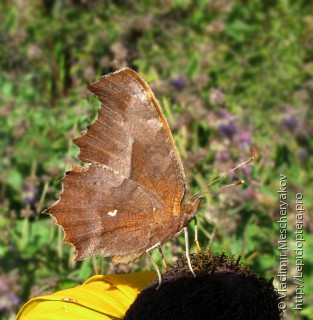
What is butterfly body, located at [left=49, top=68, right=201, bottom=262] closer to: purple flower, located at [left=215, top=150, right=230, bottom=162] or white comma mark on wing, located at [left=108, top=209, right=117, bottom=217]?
white comma mark on wing, located at [left=108, top=209, right=117, bottom=217]

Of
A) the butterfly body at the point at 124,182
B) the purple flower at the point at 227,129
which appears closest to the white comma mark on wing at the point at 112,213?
the butterfly body at the point at 124,182

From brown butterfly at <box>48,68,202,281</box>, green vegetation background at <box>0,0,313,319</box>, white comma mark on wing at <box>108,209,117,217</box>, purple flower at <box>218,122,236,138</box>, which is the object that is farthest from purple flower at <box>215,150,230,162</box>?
white comma mark on wing at <box>108,209,117,217</box>

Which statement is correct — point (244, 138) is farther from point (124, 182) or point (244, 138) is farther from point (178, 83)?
point (124, 182)

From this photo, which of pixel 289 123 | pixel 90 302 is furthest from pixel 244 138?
pixel 90 302

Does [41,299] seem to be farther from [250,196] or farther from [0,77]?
[0,77]

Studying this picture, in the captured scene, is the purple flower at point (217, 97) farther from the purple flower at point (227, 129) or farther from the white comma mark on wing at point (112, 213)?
the white comma mark on wing at point (112, 213)

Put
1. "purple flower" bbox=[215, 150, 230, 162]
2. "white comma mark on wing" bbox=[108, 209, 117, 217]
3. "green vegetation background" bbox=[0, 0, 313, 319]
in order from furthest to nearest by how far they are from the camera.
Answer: "purple flower" bbox=[215, 150, 230, 162] < "green vegetation background" bbox=[0, 0, 313, 319] < "white comma mark on wing" bbox=[108, 209, 117, 217]

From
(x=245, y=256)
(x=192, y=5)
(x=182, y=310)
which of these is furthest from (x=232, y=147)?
(x=192, y=5)

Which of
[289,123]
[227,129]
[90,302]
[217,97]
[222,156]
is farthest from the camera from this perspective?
[289,123]
